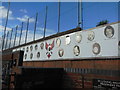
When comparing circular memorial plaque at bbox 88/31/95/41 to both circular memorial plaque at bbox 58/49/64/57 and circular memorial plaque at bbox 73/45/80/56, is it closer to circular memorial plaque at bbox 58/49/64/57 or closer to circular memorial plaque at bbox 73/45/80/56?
circular memorial plaque at bbox 73/45/80/56

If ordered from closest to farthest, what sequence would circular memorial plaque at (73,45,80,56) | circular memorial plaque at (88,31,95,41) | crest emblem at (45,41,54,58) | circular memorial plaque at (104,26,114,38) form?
1. circular memorial plaque at (104,26,114,38)
2. circular memorial plaque at (88,31,95,41)
3. circular memorial plaque at (73,45,80,56)
4. crest emblem at (45,41,54,58)

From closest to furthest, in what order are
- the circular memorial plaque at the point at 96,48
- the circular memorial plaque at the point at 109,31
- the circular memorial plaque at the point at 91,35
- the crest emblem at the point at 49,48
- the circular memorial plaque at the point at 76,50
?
1. the circular memorial plaque at the point at 109,31
2. the circular memorial plaque at the point at 96,48
3. the circular memorial plaque at the point at 91,35
4. the circular memorial plaque at the point at 76,50
5. the crest emblem at the point at 49,48

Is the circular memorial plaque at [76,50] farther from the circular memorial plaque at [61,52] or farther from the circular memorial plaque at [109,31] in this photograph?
the circular memorial plaque at [109,31]

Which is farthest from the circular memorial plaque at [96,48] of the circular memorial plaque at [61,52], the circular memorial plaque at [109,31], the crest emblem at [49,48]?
the crest emblem at [49,48]

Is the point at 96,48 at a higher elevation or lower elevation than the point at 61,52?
higher

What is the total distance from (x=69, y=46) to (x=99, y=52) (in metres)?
2.20

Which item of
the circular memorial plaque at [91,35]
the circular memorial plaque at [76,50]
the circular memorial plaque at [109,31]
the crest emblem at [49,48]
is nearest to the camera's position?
the circular memorial plaque at [109,31]

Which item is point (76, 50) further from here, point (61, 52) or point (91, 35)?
point (61, 52)

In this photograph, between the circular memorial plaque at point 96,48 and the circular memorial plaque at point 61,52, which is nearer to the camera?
the circular memorial plaque at point 96,48

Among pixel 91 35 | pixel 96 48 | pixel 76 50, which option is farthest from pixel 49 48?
pixel 96 48

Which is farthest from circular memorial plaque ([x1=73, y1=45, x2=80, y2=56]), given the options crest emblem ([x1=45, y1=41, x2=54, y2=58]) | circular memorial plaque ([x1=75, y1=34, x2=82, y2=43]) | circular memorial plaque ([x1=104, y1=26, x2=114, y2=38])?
crest emblem ([x1=45, y1=41, x2=54, y2=58])

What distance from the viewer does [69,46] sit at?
25.3ft

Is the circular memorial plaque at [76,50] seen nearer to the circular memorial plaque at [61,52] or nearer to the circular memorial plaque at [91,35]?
the circular memorial plaque at [91,35]

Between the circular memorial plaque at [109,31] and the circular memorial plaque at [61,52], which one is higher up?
the circular memorial plaque at [109,31]
